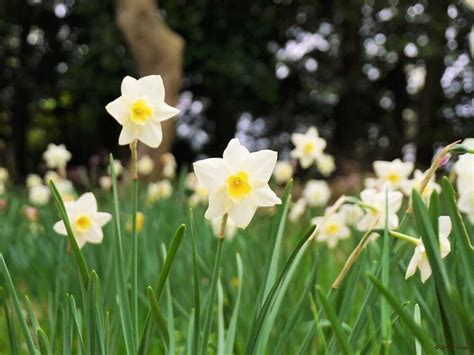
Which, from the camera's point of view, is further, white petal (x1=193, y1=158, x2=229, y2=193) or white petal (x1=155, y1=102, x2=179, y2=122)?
white petal (x1=155, y1=102, x2=179, y2=122)

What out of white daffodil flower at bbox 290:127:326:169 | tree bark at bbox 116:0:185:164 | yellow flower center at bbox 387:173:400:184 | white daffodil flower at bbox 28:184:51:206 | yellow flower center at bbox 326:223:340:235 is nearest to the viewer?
yellow flower center at bbox 387:173:400:184

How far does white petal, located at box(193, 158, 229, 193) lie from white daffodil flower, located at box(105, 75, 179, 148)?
0.59 ft

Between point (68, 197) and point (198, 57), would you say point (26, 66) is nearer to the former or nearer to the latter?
point (198, 57)

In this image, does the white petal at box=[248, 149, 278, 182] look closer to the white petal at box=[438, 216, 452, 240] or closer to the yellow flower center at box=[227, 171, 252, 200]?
the yellow flower center at box=[227, 171, 252, 200]

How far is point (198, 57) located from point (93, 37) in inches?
58.4

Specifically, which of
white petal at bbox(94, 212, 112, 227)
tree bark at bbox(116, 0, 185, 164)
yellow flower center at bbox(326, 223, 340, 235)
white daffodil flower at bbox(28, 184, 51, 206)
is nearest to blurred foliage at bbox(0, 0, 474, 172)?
tree bark at bbox(116, 0, 185, 164)

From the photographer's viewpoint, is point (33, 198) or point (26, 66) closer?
point (33, 198)

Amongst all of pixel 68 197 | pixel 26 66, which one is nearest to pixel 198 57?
pixel 26 66

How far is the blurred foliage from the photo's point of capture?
29.8 feet

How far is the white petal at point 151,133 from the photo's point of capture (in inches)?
36.5

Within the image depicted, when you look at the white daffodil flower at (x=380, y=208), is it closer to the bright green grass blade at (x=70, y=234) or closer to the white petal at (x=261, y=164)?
the white petal at (x=261, y=164)

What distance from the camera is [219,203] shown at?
758mm

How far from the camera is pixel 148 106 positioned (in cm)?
92

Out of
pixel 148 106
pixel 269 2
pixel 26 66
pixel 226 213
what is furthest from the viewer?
pixel 26 66
